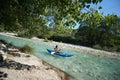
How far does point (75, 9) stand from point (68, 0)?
2.09 feet

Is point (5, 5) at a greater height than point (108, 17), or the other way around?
point (5, 5)

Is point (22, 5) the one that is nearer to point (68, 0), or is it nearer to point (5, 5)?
point (5, 5)

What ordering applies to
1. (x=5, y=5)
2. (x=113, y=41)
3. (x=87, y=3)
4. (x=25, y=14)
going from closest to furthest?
1. (x=87, y=3)
2. (x=5, y=5)
3. (x=25, y=14)
4. (x=113, y=41)

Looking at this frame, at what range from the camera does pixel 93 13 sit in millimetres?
8750

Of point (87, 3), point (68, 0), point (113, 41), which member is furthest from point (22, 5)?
point (113, 41)

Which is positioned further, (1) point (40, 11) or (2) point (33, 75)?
(2) point (33, 75)

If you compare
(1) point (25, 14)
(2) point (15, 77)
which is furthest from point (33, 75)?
(1) point (25, 14)

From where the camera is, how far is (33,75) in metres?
13.3

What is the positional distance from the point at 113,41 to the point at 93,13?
65.0 m

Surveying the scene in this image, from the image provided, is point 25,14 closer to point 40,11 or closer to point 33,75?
point 40,11

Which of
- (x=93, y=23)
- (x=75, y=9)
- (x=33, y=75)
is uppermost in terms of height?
(x=75, y=9)

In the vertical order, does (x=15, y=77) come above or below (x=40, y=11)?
below

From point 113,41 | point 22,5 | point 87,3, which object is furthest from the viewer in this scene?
Answer: point 113,41

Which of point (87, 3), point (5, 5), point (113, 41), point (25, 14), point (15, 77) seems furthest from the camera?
point (113, 41)
